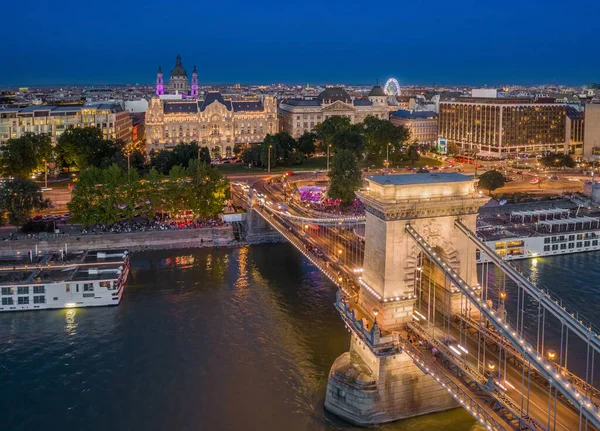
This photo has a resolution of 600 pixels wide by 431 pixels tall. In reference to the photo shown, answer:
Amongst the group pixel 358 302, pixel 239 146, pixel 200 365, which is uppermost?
pixel 239 146

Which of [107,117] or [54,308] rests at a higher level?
[107,117]

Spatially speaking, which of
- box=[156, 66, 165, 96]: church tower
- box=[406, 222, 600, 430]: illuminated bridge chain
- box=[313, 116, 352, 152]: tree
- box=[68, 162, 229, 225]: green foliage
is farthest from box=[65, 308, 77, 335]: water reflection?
box=[156, 66, 165, 96]: church tower

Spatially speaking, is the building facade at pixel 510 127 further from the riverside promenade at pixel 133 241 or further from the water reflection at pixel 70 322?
the water reflection at pixel 70 322

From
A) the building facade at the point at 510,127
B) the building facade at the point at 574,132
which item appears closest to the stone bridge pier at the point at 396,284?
the building facade at the point at 510,127

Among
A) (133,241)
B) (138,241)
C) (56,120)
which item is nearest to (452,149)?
(56,120)

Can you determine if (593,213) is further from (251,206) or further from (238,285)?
(238,285)

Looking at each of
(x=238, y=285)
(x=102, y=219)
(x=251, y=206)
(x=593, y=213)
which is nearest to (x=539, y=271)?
(x=593, y=213)

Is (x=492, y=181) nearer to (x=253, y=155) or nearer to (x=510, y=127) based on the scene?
(x=253, y=155)
